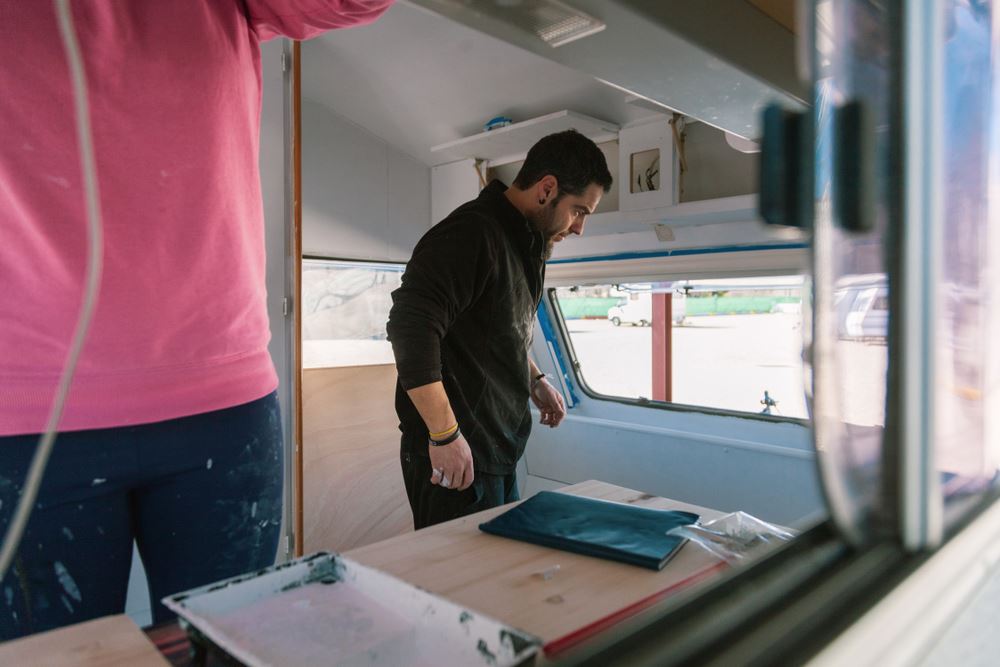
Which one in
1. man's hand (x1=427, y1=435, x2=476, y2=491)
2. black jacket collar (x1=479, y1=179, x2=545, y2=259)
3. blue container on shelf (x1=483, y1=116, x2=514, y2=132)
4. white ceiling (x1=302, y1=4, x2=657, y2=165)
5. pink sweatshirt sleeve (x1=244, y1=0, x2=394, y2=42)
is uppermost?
white ceiling (x1=302, y1=4, x2=657, y2=165)

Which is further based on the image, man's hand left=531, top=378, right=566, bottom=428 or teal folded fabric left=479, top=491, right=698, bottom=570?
man's hand left=531, top=378, right=566, bottom=428

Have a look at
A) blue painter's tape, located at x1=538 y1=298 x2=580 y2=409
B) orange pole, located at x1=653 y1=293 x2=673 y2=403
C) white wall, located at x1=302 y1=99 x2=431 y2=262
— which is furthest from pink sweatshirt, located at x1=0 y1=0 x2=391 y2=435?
blue painter's tape, located at x1=538 y1=298 x2=580 y2=409

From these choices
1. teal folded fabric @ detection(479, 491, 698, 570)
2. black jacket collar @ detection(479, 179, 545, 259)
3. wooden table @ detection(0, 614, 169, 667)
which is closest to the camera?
wooden table @ detection(0, 614, 169, 667)

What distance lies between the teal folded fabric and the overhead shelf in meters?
2.12

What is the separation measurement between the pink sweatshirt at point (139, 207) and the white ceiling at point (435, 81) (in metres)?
1.82

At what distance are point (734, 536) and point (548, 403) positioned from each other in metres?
1.26

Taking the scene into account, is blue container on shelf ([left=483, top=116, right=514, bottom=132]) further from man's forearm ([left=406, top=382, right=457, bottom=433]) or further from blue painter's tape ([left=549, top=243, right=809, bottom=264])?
man's forearm ([left=406, top=382, right=457, bottom=433])

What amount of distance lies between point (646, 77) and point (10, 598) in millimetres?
1302

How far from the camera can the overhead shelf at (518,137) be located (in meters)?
3.05

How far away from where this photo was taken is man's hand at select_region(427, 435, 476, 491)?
1.73 metres

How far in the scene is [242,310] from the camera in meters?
1.05

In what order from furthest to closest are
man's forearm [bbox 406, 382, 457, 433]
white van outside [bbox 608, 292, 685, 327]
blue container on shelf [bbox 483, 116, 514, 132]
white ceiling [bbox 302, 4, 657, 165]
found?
white van outside [bbox 608, 292, 685, 327] → blue container on shelf [bbox 483, 116, 514, 132] → white ceiling [bbox 302, 4, 657, 165] → man's forearm [bbox 406, 382, 457, 433]

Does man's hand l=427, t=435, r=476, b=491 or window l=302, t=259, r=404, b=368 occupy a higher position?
window l=302, t=259, r=404, b=368

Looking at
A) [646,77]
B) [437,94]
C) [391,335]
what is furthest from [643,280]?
[646,77]
